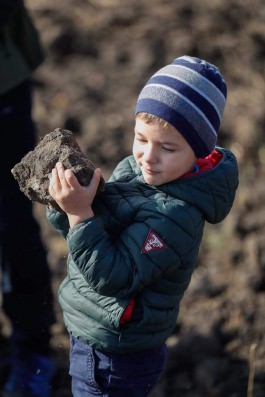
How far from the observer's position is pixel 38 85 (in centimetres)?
614

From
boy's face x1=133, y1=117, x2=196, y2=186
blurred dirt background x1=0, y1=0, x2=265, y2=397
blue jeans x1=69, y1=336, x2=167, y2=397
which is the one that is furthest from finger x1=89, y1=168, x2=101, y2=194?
blurred dirt background x1=0, y1=0, x2=265, y2=397

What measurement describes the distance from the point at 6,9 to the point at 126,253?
4.55 feet

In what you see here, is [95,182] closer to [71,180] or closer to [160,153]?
[71,180]

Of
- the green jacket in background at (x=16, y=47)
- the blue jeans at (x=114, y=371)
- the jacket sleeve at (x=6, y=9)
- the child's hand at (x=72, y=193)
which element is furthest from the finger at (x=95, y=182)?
the jacket sleeve at (x=6, y=9)

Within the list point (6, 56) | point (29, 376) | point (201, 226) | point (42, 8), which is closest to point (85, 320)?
point (201, 226)

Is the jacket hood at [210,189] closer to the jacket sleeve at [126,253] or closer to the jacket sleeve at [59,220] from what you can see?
the jacket sleeve at [126,253]

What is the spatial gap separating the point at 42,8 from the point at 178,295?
4563mm

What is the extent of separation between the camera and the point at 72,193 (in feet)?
7.95

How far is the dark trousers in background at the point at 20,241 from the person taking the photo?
140 inches

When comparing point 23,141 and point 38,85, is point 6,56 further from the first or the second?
point 38,85

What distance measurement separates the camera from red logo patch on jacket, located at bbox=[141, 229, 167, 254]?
247 centimetres

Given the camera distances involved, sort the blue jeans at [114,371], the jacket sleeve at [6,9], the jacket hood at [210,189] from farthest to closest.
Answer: the jacket sleeve at [6,9], the blue jeans at [114,371], the jacket hood at [210,189]

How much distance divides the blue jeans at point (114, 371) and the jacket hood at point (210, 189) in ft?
1.52

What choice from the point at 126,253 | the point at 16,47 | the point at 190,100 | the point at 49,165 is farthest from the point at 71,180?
the point at 16,47
